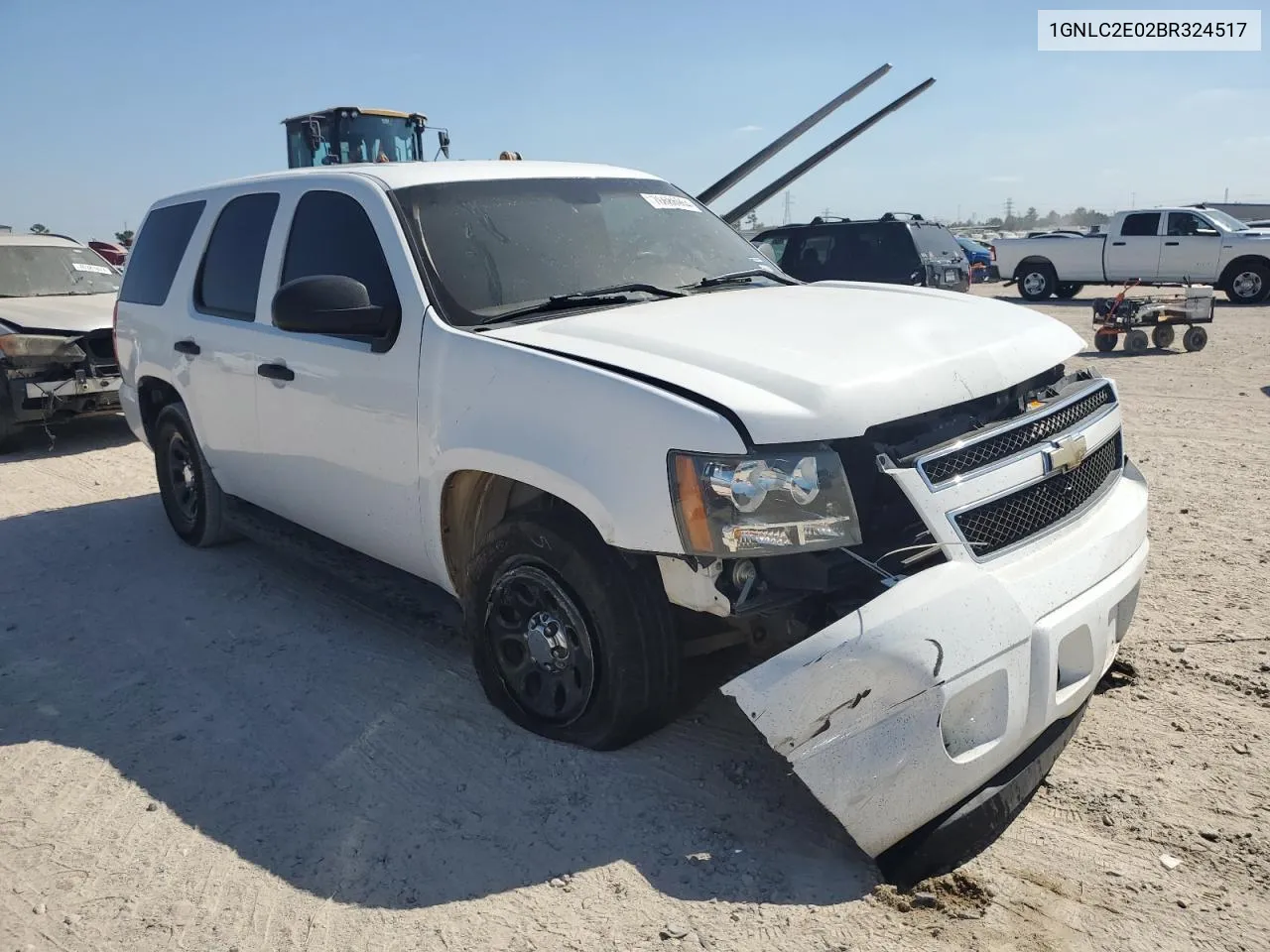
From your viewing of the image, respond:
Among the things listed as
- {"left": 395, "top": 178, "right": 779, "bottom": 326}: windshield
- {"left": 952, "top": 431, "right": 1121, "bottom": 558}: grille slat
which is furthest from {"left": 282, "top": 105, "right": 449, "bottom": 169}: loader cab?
{"left": 952, "top": 431, "right": 1121, "bottom": 558}: grille slat

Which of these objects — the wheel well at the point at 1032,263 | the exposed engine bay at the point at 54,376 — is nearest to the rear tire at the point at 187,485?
the exposed engine bay at the point at 54,376

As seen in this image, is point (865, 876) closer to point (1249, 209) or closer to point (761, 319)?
point (761, 319)

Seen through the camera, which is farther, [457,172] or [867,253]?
[867,253]

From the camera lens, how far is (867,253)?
47.8 ft

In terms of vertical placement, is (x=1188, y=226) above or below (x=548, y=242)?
above

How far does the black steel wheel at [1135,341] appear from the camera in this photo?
13148mm

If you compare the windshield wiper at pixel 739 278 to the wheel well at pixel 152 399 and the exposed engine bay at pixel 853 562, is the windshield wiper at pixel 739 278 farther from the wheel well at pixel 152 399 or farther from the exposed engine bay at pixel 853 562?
the wheel well at pixel 152 399

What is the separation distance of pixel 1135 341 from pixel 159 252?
1175 cm

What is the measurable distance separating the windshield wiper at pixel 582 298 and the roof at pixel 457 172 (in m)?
0.74

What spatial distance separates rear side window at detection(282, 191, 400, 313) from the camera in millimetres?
3785

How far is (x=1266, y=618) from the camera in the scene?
4.18m

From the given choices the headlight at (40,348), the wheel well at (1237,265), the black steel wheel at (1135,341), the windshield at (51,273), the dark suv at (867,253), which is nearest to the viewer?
the headlight at (40,348)

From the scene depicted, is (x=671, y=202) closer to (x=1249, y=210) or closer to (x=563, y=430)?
(x=563, y=430)

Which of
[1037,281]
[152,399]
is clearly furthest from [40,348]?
[1037,281]
